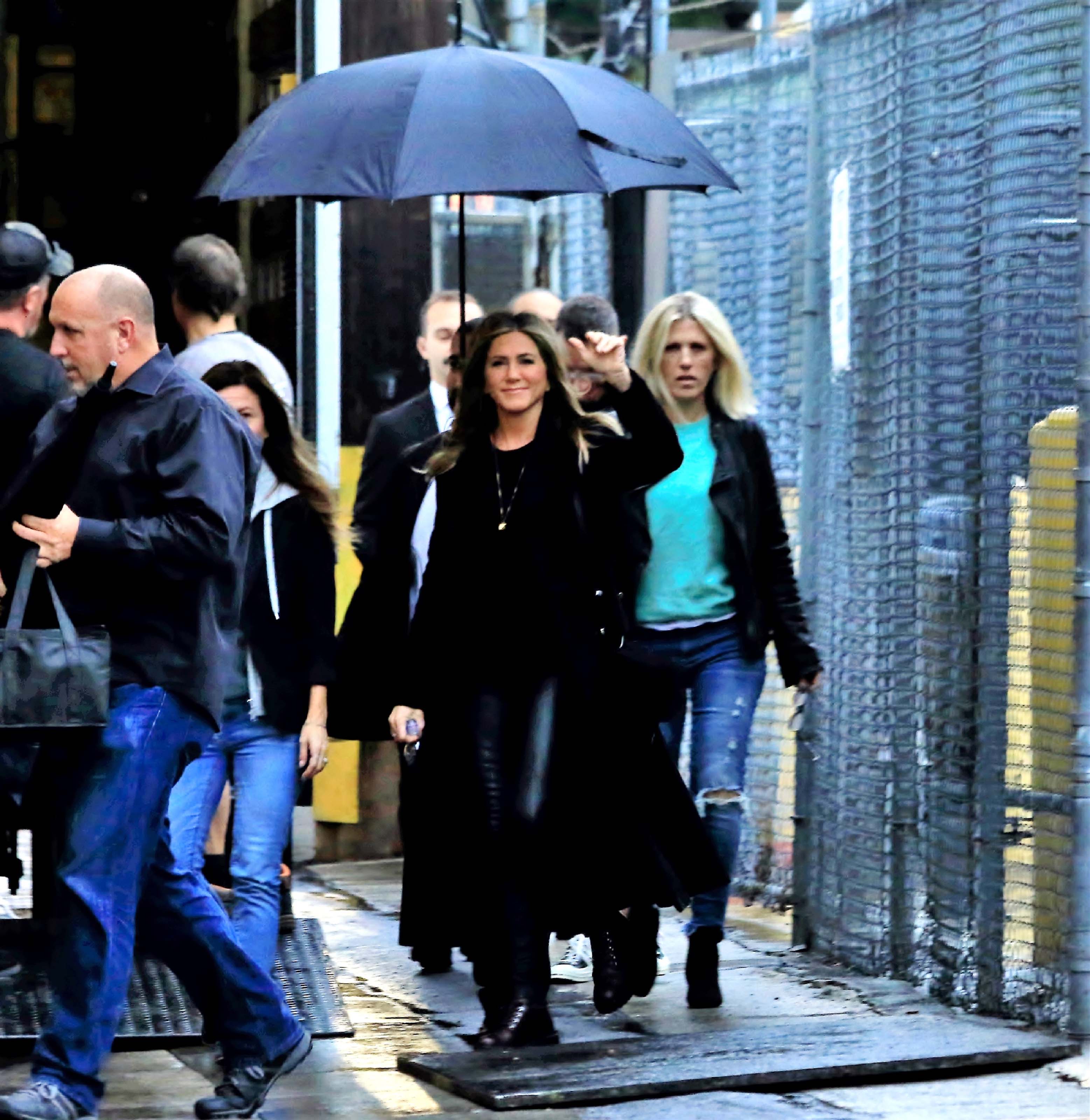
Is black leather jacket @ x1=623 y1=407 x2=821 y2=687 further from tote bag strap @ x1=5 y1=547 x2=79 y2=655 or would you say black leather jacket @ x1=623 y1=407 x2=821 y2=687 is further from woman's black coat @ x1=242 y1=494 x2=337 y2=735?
tote bag strap @ x1=5 y1=547 x2=79 y2=655

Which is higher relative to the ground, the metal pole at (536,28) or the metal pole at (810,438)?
the metal pole at (536,28)

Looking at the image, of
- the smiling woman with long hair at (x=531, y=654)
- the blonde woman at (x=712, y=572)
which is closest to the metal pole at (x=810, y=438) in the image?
the blonde woman at (x=712, y=572)

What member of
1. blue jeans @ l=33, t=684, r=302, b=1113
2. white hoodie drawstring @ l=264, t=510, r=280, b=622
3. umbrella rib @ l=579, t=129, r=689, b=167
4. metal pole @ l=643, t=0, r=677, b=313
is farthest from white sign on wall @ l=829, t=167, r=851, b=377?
blue jeans @ l=33, t=684, r=302, b=1113

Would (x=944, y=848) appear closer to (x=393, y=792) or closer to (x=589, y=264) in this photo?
(x=393, y=792)

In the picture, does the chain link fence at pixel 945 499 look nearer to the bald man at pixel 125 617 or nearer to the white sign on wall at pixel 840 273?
the white sign on wall at pixel 840 273

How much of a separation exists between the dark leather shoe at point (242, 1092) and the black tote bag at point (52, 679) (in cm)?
91

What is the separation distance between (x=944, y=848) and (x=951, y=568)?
0.75m

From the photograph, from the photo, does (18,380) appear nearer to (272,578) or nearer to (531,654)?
(272,578)

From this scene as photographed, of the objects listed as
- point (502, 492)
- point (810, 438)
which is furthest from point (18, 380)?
point (810, 438)

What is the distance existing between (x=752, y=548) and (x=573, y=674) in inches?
38.3

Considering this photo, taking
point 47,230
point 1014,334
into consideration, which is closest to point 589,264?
point 47,230

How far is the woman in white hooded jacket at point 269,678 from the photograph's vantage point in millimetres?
6160

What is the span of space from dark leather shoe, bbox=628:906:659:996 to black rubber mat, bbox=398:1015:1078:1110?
0.23 meters

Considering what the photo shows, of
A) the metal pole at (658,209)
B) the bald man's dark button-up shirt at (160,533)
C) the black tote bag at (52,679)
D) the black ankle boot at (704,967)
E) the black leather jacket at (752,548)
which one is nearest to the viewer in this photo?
the black tote bag at (52,679)
